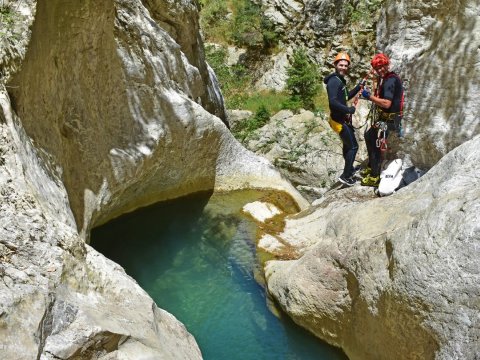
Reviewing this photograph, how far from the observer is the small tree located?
19.0 m

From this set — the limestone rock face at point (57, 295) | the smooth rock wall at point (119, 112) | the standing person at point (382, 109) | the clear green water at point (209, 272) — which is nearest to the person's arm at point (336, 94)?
the standing person at point (382, 109)

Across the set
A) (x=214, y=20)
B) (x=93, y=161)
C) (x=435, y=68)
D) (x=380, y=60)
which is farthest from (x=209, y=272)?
(x=214, y=20)

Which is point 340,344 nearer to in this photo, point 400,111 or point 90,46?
point 400,111

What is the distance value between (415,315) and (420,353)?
415 mm

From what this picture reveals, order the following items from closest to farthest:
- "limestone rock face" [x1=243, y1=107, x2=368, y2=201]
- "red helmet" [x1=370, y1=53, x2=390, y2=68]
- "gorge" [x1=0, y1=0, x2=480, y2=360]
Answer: "gorge" [x1=0, y1=0, x2=480, y2=360] → "red helmet" [x1=370, y1=53, x2=390, y2=68] → "limestone rock face" [x1=243, y1=107, x2=368, y2=201]

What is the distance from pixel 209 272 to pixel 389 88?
417 cm

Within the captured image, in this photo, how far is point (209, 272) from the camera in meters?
8.00

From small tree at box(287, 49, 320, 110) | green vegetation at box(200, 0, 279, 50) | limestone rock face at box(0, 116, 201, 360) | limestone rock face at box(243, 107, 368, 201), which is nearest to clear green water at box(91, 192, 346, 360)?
limestone rock face at box(0, 116, 201, 360)

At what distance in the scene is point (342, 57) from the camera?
7.55 m

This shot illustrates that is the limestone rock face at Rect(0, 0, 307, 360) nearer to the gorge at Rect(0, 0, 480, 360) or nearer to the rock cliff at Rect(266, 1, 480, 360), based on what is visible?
the gorge at Rect(0, 0, 480, 360)

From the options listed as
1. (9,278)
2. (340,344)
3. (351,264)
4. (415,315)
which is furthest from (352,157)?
(9,278)

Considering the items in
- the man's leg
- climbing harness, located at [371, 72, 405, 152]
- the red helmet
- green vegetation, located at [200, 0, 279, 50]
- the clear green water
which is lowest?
the clear green water

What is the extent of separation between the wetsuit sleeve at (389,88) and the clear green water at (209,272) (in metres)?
3.50

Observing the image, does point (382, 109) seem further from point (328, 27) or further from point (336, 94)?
point (328, 27)
